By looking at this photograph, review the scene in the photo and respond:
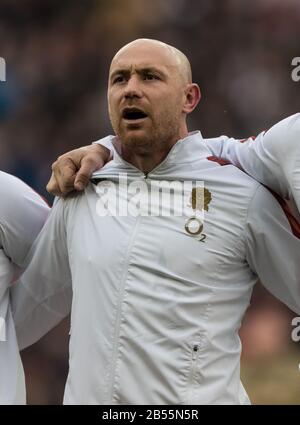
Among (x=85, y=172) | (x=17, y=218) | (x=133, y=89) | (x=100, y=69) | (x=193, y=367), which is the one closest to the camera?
(x=193, y=367)

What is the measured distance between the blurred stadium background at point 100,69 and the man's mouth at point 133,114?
2.57m

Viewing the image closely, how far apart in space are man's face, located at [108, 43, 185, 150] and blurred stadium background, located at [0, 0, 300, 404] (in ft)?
8.32

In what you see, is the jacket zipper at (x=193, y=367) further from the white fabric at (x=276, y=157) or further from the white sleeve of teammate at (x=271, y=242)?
the white fabric at (x=276, y=157)

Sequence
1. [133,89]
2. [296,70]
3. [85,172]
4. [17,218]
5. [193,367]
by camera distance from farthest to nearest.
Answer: [296,70] < [17,218] < [85,172] < [133,89] < [193,367]

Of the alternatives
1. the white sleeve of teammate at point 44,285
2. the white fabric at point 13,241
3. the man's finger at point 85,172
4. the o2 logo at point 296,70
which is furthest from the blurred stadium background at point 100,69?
the man's finger at point 85,172

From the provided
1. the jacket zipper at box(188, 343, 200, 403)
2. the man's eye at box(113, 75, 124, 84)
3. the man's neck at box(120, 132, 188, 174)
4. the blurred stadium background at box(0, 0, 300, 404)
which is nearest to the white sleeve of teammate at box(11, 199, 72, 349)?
the man's neck at box(120, 132, 188, 174)

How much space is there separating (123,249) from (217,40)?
322 centimetres

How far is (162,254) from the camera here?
246 cm

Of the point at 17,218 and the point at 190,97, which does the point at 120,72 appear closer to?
the point at 190,97

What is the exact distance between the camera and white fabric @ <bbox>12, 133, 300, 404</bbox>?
241 cm

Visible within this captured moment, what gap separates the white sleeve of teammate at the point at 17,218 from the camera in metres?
2.72

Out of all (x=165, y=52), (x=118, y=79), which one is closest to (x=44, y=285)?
(x=118, y=79)

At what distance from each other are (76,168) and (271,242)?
1.83ft

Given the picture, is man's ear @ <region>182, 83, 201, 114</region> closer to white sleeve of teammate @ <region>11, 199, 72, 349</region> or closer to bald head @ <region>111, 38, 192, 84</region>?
bald head @ <region>111, 38, 192, 84</region>
